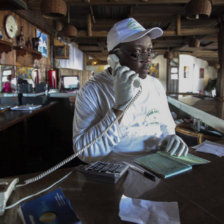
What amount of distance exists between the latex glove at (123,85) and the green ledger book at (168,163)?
0.33 metres

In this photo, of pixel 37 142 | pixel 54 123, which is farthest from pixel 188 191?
pixel 54 123

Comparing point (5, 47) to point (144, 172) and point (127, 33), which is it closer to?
point (127, 33)

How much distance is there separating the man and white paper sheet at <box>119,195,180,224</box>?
48 centimetres

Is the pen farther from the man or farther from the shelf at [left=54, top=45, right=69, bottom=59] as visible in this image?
the shelf at [left=54, top=45, right=69, bottom=59]

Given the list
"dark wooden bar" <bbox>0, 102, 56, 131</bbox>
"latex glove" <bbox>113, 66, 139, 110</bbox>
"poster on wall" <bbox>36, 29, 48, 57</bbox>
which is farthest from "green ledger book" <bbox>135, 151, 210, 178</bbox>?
"poster on wall" <bbox>36, 29, 48, 57</bbox>

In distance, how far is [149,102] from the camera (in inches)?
61.0

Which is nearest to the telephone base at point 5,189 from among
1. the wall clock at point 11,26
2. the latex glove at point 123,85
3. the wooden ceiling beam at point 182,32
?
the latex glove at point 123,85

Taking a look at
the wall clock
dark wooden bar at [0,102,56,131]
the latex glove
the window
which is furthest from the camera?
the window

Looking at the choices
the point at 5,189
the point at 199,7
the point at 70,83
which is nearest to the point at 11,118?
the point at 5,189

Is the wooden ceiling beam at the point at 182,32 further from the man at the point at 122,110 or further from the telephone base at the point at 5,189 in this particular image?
the telephone base at the point at 5,189

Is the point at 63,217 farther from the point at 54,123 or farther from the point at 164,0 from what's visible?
the point at 164,0

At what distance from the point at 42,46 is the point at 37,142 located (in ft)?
9.71

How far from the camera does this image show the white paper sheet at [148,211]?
685mm

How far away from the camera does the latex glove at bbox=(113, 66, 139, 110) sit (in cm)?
119
